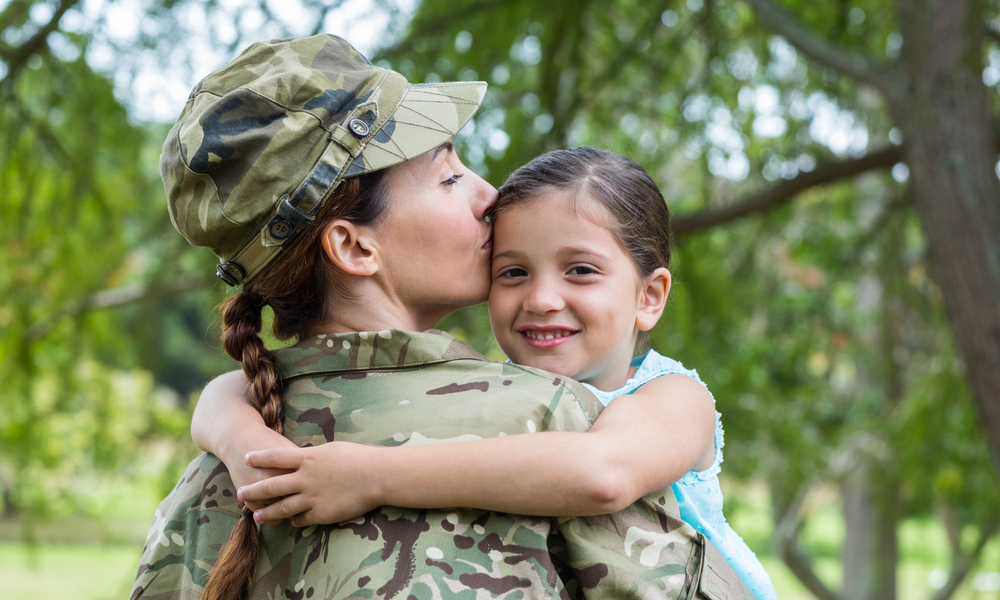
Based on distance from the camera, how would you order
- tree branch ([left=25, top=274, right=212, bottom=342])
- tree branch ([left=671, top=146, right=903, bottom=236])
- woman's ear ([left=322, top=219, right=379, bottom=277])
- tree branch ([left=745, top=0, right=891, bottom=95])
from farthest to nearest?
1. tree branch ([left=25, top=274, right=212, bottom=342])
2. tree branch ([left=671, top=146, right=903, bottom=236])
3. tree branch ([left=745, top=0, right=891, bottom=95])
4. woman's ear ([left=322, top=219, right=379, bottom=277])

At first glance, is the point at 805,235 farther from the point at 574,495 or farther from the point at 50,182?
the point at 574,495

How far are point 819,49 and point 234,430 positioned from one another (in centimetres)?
282

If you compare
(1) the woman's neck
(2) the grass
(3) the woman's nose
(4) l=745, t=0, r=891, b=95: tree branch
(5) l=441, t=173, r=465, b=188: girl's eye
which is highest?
(4) l=745, t=0, r=891, b=95: tree branch

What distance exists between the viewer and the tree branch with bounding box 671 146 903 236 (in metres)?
3.55

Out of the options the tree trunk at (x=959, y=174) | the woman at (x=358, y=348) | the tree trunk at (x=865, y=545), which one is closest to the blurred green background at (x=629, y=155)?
the tree trunk at (x=959, y=174)

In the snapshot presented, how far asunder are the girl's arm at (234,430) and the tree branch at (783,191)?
258 centimetres

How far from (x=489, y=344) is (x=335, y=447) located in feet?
8.17

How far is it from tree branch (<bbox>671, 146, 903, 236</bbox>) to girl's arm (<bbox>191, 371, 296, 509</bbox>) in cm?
258

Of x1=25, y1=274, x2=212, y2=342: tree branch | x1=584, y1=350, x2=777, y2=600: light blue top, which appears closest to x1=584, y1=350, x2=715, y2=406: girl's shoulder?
x1=584, y1=350, x2=777, y2=600: light blue top

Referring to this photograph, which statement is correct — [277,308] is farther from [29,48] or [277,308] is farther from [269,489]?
[29,48]

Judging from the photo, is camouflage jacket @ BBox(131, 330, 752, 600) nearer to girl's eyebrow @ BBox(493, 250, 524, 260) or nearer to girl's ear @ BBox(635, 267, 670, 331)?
girl's eyebrow @ BBox(493, 250, 524, 260)

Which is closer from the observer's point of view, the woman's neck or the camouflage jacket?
the camouflage jacket

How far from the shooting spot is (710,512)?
1.42 m

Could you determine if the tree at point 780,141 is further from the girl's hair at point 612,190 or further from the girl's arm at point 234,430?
the girl's arm at point 234,430
